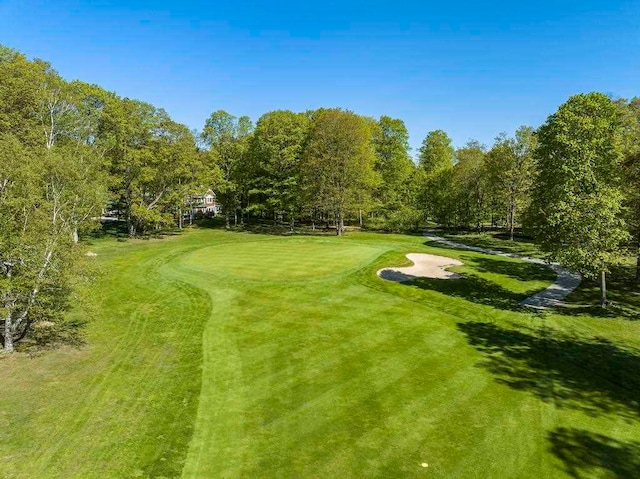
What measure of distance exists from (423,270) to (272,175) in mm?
42782

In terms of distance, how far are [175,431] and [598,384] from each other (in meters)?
17.7

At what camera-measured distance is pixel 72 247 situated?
72.1 feet

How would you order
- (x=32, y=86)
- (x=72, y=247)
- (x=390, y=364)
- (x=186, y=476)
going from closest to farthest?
(x=186, y=476) < (x=390, y=364) < (x=72, y=247) < (x=32, y=86)

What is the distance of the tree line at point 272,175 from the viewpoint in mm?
21250

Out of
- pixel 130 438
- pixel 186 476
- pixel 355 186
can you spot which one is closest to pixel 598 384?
pixel 186 476

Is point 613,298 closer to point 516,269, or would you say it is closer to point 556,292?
point 556,292

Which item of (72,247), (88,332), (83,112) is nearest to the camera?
(72,247)

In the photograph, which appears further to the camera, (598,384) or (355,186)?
(355,186)

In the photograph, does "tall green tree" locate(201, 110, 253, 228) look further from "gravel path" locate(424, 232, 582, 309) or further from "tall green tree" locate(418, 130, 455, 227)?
"gravel path" locate(424, 232, 582, 309)

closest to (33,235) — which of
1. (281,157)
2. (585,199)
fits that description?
(585,199)

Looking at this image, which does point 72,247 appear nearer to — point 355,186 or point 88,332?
point 88,332

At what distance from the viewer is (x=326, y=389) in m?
17.8

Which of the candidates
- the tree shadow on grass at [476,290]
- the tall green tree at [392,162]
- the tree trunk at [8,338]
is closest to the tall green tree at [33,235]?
the tree trunk at [8,338]

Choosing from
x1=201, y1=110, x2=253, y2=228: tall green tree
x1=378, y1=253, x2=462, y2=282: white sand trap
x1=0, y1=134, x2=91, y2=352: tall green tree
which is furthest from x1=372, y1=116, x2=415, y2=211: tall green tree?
x1=0, y1=134, x2=91, y2=352: tall green tree
